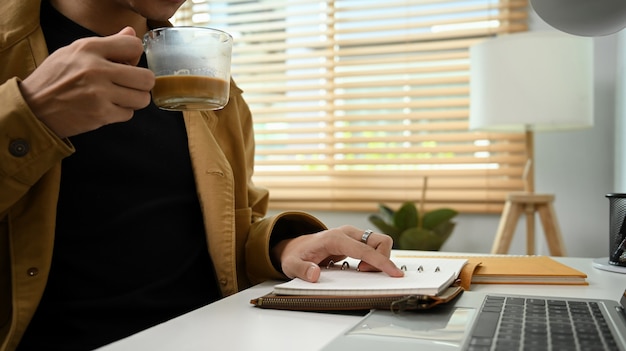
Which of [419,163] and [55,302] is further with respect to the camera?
[419,163]

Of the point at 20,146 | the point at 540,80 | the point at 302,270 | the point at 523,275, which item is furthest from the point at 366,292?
the point at 540,80

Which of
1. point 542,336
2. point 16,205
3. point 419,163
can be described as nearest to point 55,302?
point 16,205

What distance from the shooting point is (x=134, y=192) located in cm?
114

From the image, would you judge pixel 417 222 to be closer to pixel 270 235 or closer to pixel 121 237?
pixel 270 235

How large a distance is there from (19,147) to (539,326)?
26.9 inches

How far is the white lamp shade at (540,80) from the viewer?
2.12 metres

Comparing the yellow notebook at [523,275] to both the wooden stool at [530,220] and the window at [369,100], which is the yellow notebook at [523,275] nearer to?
the wooden stool at [530,220]

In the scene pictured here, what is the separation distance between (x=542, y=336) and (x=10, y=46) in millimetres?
958

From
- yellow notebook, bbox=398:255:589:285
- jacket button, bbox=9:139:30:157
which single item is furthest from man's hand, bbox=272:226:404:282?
jacket button, bbox=9:139:30:157

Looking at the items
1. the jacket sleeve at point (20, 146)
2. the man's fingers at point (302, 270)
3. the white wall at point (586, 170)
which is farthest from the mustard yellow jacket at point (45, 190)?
the white wall at point (586, 170)

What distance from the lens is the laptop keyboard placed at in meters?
0.60

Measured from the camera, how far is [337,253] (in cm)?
102

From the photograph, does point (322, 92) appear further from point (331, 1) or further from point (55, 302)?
point (55, 302)

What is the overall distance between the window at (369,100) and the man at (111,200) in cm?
157
